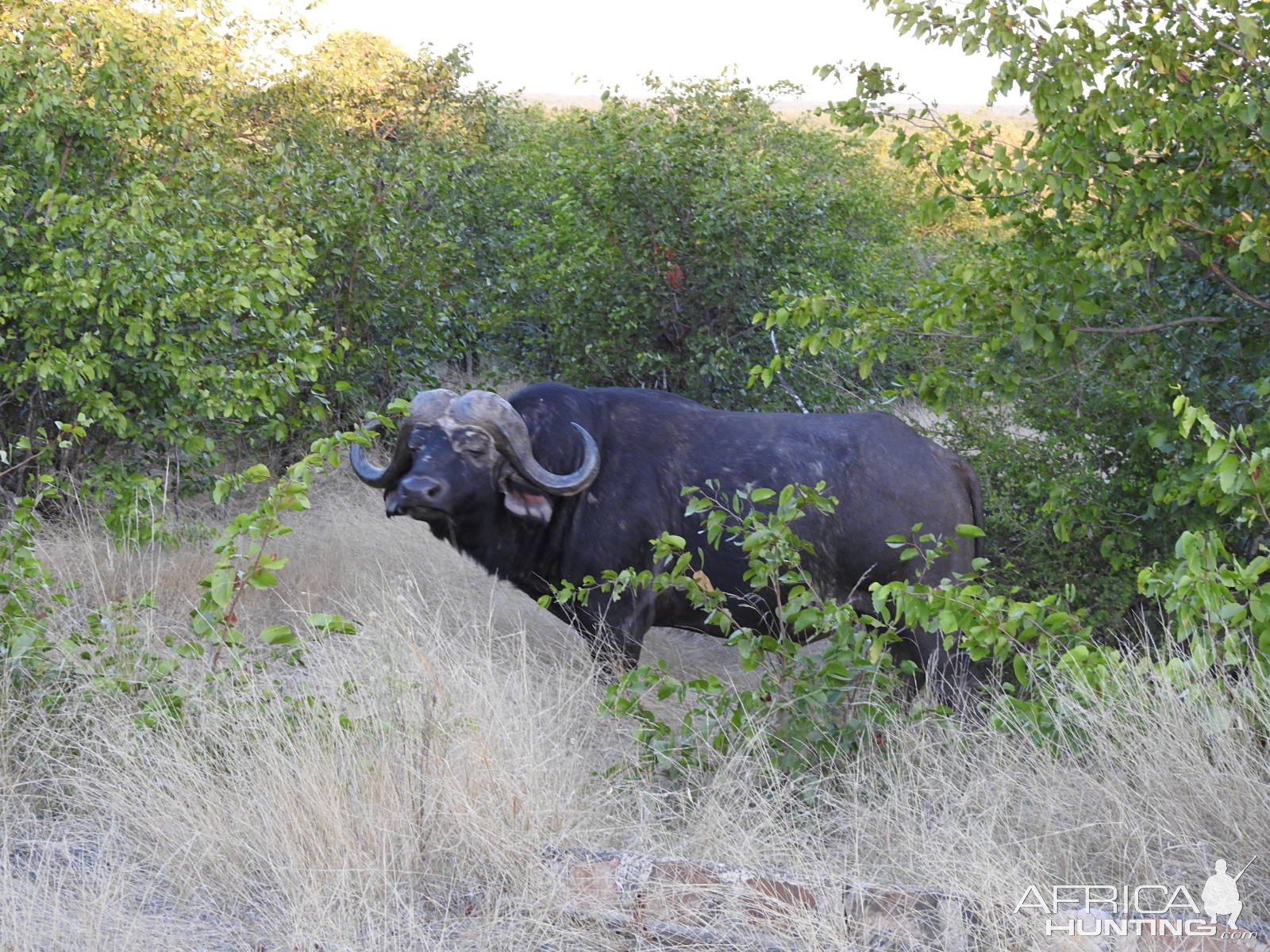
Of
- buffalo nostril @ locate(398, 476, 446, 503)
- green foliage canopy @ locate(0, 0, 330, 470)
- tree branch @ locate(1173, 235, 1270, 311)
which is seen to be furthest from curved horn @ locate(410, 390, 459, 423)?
tree branch @ locate(1173, 235, 1270, 311)

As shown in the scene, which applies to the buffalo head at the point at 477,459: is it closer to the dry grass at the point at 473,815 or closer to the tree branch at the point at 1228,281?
the dry grass at the point at 473,815

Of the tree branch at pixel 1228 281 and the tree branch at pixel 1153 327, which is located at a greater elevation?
the tree branch at pixel 1228 281

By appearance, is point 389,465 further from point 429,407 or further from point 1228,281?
point 1228,281

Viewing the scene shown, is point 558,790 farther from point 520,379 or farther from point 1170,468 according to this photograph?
point 520,379

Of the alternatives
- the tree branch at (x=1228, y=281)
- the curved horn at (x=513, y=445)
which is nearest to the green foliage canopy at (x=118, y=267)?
the curved horn at (x=513, y=445)

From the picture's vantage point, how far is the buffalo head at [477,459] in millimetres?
5461

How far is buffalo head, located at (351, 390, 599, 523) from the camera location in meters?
5.46

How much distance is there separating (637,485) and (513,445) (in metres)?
0.59

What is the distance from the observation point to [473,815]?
142 inches

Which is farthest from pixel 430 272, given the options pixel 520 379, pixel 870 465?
pixel 870 465

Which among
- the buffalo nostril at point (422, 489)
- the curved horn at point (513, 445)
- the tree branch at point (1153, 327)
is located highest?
the tree branch at point (1153, 327)

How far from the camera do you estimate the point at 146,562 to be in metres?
6.82

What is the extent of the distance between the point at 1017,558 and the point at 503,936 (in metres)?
4.32

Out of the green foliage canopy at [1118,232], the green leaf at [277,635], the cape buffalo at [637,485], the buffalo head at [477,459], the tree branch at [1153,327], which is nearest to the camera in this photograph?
the green leaf at [277,635]
